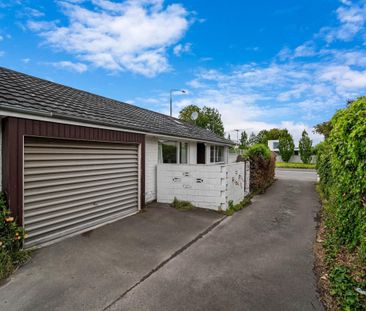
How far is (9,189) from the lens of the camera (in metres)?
3.96

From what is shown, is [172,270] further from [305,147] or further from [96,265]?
[305,147]

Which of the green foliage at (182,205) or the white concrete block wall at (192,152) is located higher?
the white concrete block wall at (192,152)

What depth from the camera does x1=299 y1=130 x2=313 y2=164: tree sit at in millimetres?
35812

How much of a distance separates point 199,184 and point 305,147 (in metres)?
34.8

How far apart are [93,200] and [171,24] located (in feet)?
24.1

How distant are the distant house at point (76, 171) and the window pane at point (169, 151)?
27.1 inches

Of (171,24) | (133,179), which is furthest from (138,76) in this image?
(133,179)

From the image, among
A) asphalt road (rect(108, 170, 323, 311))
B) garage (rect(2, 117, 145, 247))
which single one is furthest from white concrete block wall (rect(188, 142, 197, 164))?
asphalt road (rect(108, 170, 323, 311))

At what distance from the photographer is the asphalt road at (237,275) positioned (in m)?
2.91

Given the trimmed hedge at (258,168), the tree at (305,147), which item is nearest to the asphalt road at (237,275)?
the trimmed hedge at (258,168)

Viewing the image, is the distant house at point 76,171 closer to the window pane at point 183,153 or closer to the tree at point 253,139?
the window pane at point 183,153

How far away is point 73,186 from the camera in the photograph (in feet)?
17.3

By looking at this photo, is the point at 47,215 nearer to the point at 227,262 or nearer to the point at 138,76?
the point at 227,262

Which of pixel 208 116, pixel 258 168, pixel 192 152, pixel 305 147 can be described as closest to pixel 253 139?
pixel 208 116
